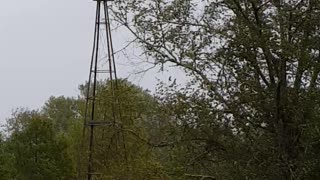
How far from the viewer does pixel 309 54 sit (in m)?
10.7

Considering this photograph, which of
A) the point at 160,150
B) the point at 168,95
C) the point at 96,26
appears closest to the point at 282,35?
the point at 168,95

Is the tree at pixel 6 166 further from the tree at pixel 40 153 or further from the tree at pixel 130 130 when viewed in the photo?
the tree at pixel 130 130

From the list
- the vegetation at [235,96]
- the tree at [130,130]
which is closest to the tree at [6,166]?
the tree at [130,130]

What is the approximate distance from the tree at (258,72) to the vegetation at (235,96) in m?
0.02

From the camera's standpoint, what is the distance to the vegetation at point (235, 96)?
424 inches

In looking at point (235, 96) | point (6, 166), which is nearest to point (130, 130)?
point (235, 96)

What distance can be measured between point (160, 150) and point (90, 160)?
5.65 m

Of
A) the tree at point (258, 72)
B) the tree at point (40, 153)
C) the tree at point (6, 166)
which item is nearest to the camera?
the tree at point (258, 72)

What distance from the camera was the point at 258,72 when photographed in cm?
1119

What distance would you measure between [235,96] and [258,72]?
1.68ft

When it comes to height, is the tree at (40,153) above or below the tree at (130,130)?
above

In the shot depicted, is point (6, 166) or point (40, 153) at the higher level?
point (40, 153)

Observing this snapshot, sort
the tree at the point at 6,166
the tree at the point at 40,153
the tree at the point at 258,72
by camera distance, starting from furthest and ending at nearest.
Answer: the tree at the point at 40,153 → the tree at the point at 6,166 → the tree at the point at 258,72

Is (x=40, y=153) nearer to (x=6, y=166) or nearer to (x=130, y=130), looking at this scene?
(x=6, y=166)
